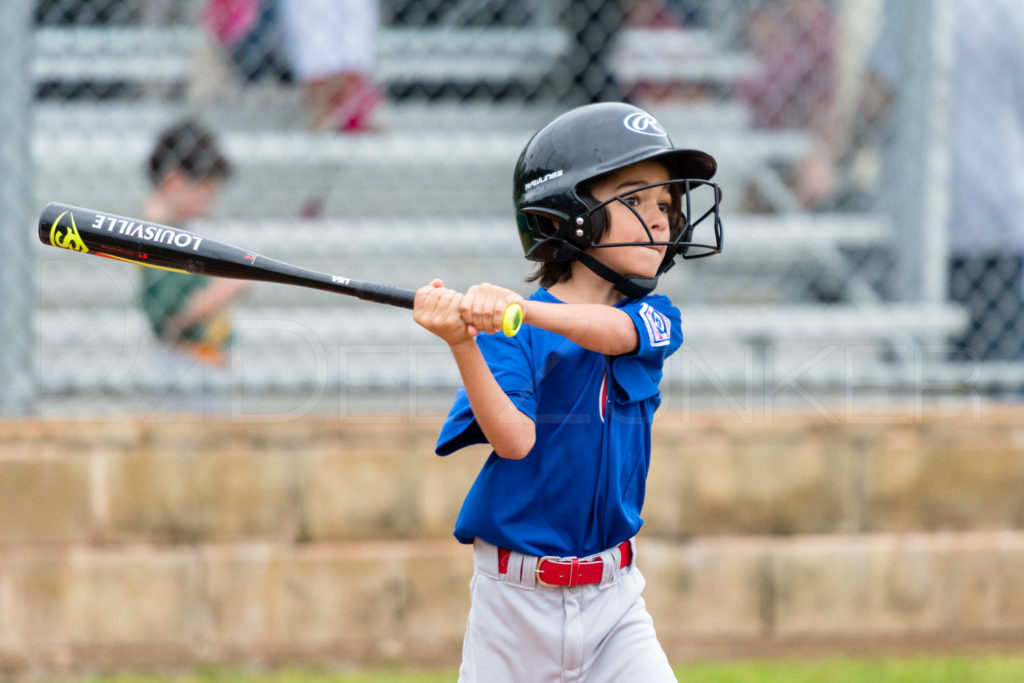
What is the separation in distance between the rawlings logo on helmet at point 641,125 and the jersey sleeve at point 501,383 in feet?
1.47

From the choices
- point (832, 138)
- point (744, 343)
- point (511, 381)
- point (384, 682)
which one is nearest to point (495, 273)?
point (744, 343)

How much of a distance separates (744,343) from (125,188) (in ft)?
8.34

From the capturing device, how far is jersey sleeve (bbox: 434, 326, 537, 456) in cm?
214

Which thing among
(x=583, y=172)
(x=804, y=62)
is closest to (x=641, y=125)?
(x=583, y=172)

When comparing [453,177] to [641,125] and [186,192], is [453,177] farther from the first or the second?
[641,125]

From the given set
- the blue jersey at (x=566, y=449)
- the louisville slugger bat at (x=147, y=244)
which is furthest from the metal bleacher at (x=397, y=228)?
the blue jersey at (x=566, y=449)

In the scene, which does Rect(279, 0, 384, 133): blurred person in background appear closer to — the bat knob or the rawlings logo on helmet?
the rawlings logo on helmet

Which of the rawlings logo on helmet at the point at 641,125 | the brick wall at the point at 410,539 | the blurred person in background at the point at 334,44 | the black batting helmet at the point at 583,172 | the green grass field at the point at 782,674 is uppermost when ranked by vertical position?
the blurred person in background at the point at 334,44

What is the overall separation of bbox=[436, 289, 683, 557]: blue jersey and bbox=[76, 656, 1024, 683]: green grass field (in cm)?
172

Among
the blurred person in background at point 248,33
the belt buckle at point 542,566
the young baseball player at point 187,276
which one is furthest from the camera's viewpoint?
the blurred person in background at point 248,33

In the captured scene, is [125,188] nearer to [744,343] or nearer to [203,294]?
[203,294]

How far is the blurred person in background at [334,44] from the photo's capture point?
4418 mm

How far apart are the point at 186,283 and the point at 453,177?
1395 millimetres

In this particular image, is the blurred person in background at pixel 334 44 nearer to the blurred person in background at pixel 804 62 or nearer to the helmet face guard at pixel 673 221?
the blurred person in background at pixel 804 62
